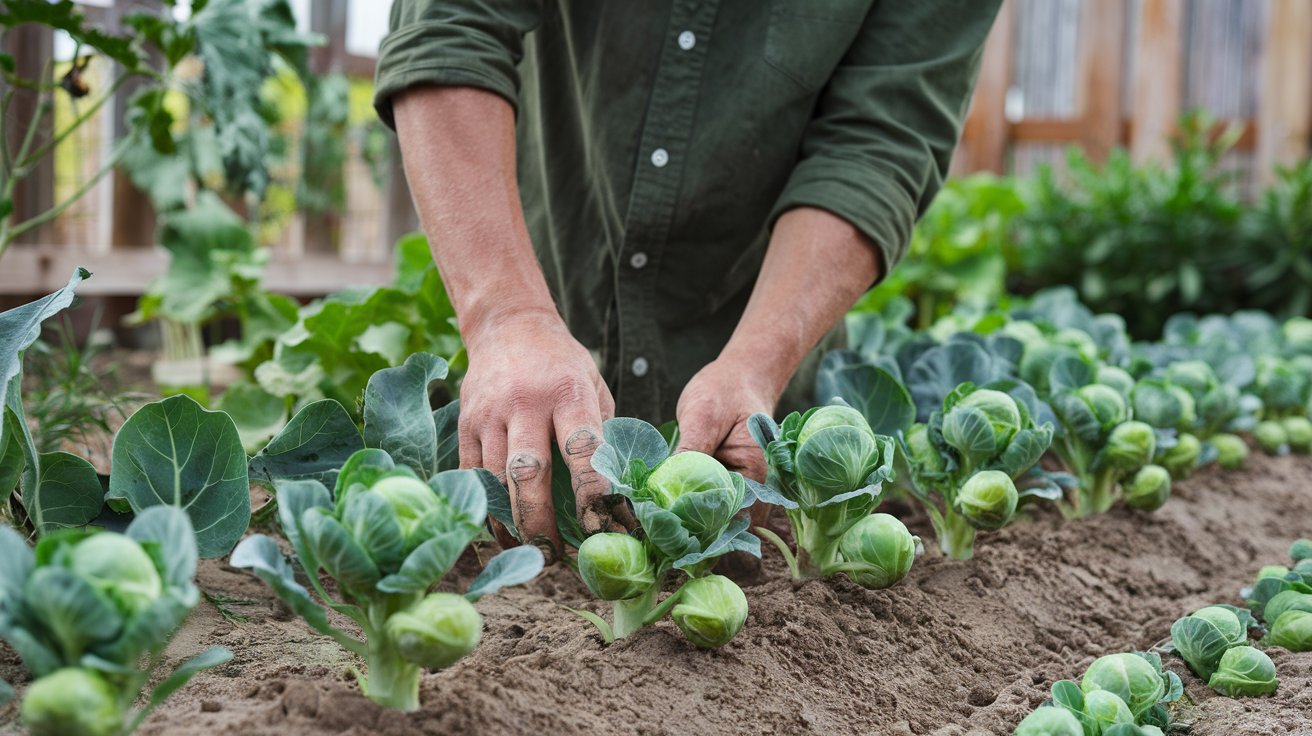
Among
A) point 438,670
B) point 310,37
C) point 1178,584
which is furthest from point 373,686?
point 310,37

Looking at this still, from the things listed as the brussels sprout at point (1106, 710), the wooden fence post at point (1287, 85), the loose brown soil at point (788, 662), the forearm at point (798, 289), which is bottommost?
the loose brown soil at point (788, 662)

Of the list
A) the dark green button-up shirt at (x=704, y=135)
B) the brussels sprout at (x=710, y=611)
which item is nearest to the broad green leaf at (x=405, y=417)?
the brussels sprout at (x=710, y=611)

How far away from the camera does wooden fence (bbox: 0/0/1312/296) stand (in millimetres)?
5473

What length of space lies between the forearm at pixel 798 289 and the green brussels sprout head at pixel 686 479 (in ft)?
1.52

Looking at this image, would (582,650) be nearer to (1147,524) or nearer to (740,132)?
(740,132)

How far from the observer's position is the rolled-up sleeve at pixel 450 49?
1.85m

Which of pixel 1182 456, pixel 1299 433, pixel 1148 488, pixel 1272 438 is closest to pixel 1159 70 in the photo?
pixel 1299 433

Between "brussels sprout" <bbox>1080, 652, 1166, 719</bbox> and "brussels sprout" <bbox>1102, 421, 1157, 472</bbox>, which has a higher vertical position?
"brussels sprout" <bbox>1102, 421, 1157, 472</bbox>

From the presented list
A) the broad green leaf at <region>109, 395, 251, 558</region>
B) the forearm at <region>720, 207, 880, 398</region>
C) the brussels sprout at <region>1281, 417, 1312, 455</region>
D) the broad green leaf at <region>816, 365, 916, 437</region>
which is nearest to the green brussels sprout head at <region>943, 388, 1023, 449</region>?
the broad green leaf at <region>816, 365, 916, 437</region>

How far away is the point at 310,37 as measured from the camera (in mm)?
3424

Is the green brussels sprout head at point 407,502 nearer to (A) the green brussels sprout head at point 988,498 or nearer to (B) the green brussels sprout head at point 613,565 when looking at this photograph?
(B) the green brussels sprout head at point 613,565

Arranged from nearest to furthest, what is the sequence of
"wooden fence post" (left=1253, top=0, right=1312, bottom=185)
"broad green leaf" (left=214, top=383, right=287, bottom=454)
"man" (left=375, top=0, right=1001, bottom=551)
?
1. "man" (left=375, top=0, right=1001, bottom=551)
2. "broad green leaf" (left=214, top=383, right=287, bottom=454)
3. "wooden fence post" (left=1253, top=0, right=1312, bottom=185)

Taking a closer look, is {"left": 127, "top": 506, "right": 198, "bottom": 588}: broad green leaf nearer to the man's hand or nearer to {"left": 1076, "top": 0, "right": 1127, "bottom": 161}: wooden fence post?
the man's hand

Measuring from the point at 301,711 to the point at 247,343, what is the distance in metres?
A: 2.89
